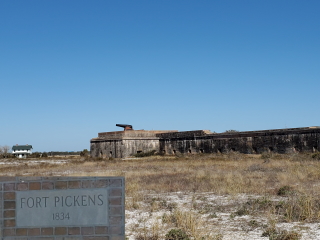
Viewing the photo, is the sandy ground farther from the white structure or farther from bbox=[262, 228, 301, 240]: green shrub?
the white structure

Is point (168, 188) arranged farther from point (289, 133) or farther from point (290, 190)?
point (289, 133)

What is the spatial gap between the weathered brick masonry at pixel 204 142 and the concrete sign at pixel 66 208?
22.7 metres

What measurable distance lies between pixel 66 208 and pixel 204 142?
1099 inches

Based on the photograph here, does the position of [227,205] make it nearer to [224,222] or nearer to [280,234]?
[224,222]

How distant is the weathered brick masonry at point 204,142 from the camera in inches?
1001

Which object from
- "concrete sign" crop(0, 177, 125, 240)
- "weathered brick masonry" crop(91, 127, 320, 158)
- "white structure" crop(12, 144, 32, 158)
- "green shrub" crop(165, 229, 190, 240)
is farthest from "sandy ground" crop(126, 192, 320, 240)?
"white structure" crop(12, 144, 32, 158)

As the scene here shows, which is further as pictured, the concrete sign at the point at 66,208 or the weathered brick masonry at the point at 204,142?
the weathered brick masonry at the point at 204,142

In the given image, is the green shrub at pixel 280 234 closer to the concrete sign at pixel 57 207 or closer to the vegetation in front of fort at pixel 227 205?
the vegetation in front of fort at pixel 227 205

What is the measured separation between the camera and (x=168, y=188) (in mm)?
11125

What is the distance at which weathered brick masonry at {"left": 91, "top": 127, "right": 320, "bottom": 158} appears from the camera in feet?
83.4

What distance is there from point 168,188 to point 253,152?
18452 millimetres

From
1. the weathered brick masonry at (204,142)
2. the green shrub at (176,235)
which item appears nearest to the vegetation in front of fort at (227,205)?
the green shrub at (176,235)

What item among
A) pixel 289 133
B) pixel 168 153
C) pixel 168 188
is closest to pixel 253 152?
pixel 289 133

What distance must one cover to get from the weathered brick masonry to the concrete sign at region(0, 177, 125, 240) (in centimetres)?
2265
